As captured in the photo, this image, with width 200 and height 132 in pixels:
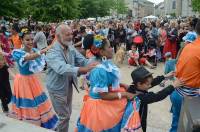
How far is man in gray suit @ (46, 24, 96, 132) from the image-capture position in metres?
4.73

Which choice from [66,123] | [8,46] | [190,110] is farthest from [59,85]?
[8,46]

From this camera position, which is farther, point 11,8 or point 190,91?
point 11,8

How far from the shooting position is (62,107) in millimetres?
5043

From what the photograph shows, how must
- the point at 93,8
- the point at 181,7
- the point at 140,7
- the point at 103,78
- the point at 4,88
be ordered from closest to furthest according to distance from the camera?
the point at 103,78 → the point at 4,88 → the point at 93,8 → the point at 181,7 → the point at 140,7

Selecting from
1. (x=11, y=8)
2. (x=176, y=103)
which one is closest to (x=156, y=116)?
(x=176, y=103)

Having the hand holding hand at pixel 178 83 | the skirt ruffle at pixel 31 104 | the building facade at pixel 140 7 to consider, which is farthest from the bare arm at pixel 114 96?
the building facade at pixel 140 7

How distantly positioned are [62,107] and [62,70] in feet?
2.29

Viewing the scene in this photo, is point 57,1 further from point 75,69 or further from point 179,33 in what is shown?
point 75,69

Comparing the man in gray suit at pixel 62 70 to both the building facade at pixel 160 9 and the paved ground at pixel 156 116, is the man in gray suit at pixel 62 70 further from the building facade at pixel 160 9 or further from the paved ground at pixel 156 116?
the building facade at pixel 160 9

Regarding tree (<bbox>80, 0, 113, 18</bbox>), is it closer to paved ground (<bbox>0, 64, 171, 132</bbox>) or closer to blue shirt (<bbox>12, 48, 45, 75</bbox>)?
paved ground (<bbox>0, 64, 171, 132</bbox>)

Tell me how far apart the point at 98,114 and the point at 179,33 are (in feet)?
37.1

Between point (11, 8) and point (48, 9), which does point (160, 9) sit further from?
point (48, 9)

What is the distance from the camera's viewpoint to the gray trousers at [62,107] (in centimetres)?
502

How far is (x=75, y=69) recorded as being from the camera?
4453 mm
